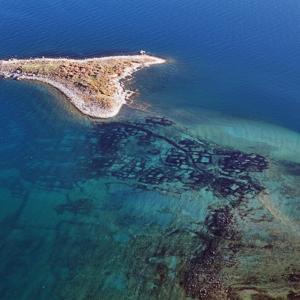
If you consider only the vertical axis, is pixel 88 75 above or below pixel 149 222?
above

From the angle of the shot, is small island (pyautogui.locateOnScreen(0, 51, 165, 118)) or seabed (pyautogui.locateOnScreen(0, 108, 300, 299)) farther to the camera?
small island (pyautogui.locateOnScreen(0, 51, 165, 118))

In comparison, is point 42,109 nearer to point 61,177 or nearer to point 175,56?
point 61,177

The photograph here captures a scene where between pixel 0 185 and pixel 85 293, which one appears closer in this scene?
pixel 85 293

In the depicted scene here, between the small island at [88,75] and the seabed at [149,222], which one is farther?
the small island at [88,75]

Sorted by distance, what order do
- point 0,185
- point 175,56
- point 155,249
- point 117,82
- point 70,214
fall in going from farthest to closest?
point 175,56, point 117,82, point 0,185, point 70,214, point 155,249

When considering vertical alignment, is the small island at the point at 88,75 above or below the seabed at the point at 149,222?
above

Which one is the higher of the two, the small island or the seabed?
the small island

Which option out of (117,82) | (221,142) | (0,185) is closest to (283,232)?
(221,142)

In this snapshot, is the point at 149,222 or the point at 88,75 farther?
the point at 88,75
